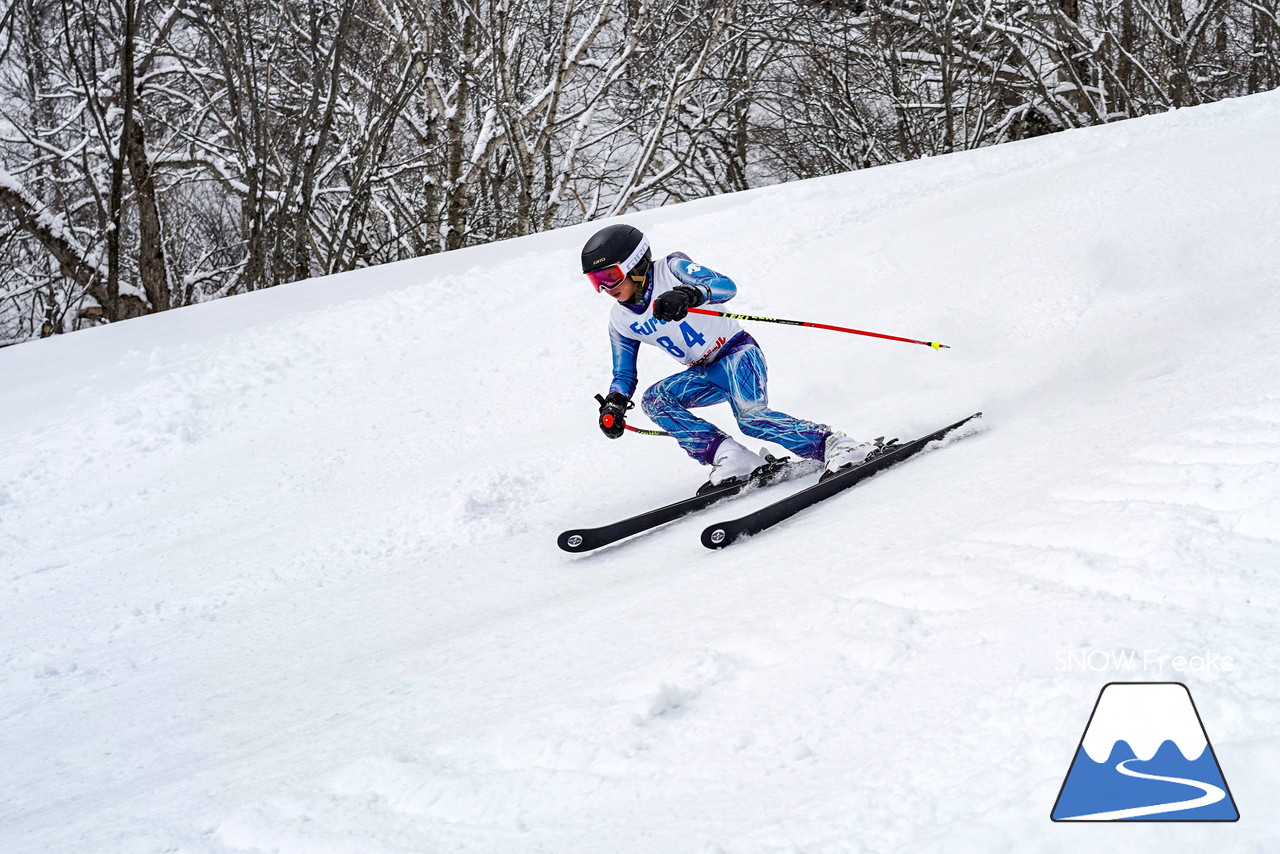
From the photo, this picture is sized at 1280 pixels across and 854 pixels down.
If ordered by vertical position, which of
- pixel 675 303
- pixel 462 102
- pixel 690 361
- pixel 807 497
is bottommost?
pixel 807 497

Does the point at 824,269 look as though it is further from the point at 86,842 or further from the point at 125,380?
the point at 86,842

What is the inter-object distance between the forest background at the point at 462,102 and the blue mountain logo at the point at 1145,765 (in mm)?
10578

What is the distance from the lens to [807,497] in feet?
13.4

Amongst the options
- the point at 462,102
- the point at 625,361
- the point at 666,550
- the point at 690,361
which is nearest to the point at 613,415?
the point at 625,361

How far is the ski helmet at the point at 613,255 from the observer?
13.7 ft

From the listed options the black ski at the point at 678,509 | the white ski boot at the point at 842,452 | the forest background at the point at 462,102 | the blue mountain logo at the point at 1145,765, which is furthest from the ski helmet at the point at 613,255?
the forest background at the point at 462,102

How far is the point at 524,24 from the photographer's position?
14805mm

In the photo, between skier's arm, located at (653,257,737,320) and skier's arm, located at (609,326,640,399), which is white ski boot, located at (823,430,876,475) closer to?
skier's arm, located at (653,257,737,320)

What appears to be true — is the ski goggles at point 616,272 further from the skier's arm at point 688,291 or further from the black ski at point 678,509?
the black ski at point 678,509

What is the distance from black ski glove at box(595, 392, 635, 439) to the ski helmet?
0.55 metres

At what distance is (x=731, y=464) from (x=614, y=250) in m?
1.22

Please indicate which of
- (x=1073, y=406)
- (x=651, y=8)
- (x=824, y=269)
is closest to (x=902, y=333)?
(x=824, y=269)

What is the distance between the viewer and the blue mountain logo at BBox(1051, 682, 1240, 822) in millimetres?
1494

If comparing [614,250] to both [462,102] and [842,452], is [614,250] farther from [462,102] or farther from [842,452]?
[462,102]
